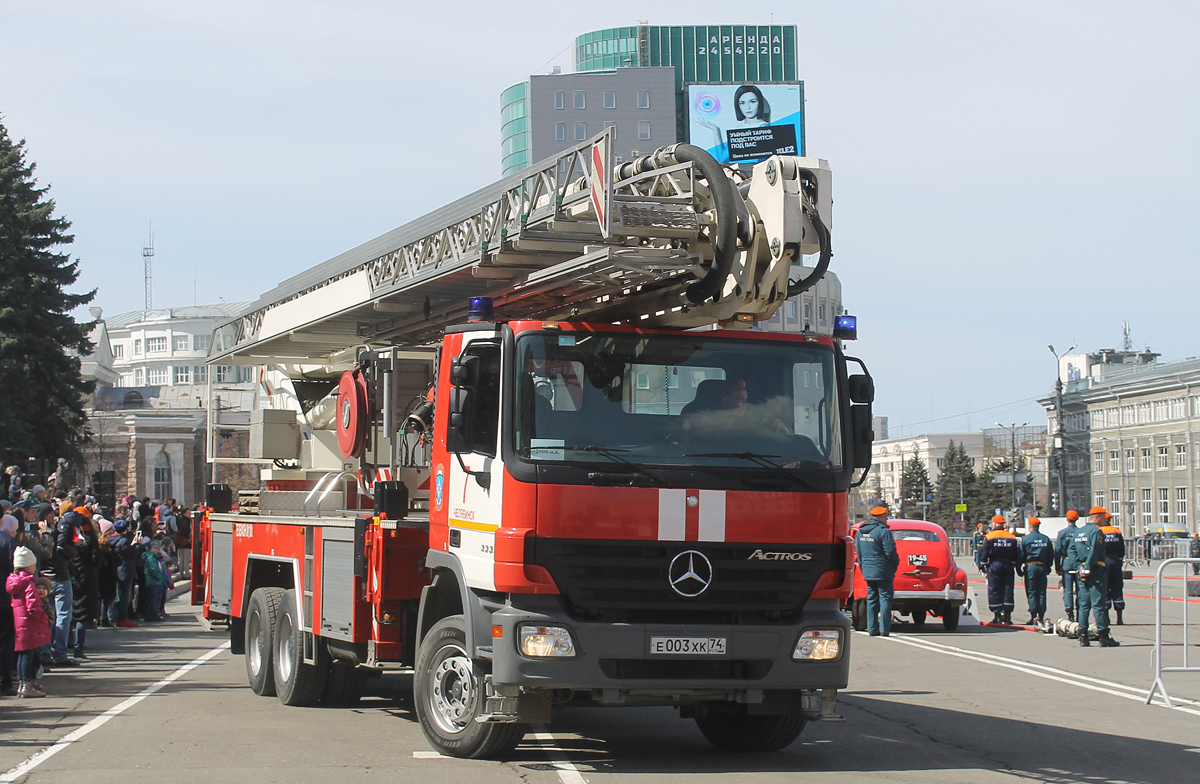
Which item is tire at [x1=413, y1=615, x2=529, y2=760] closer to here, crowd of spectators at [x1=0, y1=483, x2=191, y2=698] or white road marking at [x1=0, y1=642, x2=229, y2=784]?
white road marking at [x1=0, y1=642, x2=229, y2=784]

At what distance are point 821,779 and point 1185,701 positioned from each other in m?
5.47

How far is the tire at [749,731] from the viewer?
30.4 ft

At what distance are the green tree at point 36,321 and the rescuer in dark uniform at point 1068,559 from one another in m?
34.6

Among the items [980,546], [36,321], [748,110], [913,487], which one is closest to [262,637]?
[980,546]

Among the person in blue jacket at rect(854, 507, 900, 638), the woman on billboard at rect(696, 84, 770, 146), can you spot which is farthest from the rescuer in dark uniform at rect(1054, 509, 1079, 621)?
the woman on billboard at rect(696, 84, 770, 146)

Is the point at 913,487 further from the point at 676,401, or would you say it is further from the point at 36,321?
the point at 676,401

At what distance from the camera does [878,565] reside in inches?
722

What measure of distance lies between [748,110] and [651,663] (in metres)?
89.7

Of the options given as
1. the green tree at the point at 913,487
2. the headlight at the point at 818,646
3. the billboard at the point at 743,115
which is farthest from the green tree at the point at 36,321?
the green tree at the point at 913,487

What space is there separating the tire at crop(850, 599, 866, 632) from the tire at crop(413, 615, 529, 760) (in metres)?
12.1

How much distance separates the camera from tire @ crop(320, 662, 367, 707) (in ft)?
37.6

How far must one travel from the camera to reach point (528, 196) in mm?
9562

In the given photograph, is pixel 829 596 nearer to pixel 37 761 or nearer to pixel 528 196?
pixel 528 196

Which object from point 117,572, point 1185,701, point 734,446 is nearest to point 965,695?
point 1185,701
